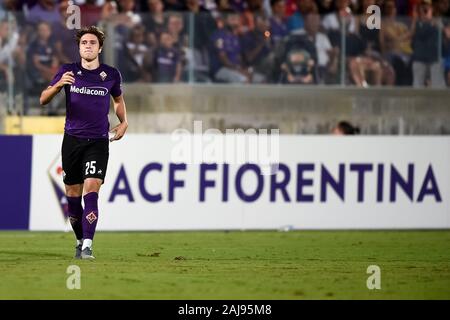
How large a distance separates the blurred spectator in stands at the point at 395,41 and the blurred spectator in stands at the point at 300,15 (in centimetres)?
133

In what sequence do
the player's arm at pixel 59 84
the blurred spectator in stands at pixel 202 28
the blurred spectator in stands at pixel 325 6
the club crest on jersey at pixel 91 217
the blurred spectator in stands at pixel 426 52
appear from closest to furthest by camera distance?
the player's arm at pixel 59 84 < the club crest on jersey at pixel 91 217 < the blurred spectator in stands at pixel 202 28 < the blurred spectator in stands at pixel 426 52 < the blurred spectator in stands at pixel 325 6

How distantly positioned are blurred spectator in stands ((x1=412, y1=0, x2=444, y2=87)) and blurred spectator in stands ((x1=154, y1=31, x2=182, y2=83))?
13.7ft

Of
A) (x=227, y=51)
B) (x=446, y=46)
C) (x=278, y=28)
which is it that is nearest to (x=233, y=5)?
(x=278, y=28)

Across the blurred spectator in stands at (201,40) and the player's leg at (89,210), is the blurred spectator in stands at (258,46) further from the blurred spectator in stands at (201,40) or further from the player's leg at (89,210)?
the player's leg at (89,210)

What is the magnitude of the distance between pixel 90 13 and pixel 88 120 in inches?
314

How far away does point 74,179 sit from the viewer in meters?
14.2

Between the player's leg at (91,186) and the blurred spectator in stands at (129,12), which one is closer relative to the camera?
the player's leg at (91,186)

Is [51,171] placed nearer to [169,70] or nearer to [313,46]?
[169,70]

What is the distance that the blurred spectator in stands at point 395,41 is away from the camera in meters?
22.2

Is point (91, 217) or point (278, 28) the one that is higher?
point (278, 28)

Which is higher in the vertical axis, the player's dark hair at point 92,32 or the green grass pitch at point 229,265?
the player's dark hair at point 92,32

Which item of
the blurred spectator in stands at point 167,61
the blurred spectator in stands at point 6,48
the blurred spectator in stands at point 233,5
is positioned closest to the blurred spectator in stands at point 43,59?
the blurred spectator in stands at point 6,48

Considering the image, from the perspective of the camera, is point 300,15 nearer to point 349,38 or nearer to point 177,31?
point 349,38
